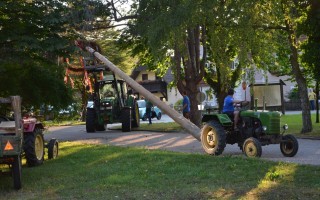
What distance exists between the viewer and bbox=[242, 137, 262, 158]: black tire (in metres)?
13.2

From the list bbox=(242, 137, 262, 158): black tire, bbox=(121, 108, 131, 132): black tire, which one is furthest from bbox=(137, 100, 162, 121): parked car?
bbox=(242, 137, 262, 158): black tire

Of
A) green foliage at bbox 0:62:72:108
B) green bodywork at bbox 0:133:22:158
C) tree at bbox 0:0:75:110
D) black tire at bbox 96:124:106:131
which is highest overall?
tree at bbox 0:0:75:110

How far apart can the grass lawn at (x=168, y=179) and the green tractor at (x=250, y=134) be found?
1247mm

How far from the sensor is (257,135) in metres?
13.9

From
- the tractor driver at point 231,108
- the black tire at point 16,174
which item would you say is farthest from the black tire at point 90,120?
the black tire at point 16,174

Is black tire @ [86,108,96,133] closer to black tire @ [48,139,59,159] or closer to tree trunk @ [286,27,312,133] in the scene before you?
tree trunk @ [286,27,312,133]

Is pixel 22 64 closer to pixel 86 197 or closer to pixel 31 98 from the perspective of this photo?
pixel 31 98

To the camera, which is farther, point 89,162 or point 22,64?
point 22,64

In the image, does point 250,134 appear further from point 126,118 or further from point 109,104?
point 109,104

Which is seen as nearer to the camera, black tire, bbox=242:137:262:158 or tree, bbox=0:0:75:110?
black tire, bbox=242:137:262:158

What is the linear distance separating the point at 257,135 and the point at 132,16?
9258mm

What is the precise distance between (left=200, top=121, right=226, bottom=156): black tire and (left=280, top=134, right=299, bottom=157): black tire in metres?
1.58

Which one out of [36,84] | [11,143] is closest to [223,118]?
[11,143]

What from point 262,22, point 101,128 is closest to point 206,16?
point 262,22
